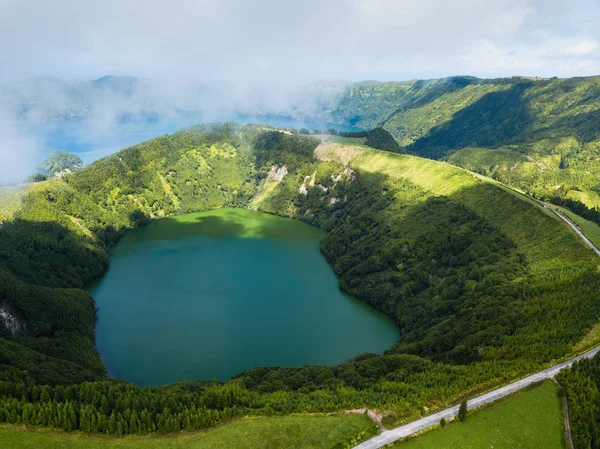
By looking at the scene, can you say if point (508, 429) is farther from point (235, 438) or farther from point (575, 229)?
point (575, 229)

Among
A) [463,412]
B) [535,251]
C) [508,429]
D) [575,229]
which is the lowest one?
[508,429]

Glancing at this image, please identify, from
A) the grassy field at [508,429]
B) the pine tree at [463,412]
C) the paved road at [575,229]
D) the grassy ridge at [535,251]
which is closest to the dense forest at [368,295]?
the grassy ridge at [535,251]

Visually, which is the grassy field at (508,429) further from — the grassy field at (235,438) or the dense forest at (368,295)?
the grassy field at (235,438)

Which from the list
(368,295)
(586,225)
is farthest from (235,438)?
(586,225)

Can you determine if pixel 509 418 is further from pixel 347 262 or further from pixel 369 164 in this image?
pixel 369 164

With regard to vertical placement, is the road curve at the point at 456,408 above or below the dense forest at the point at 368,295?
below
